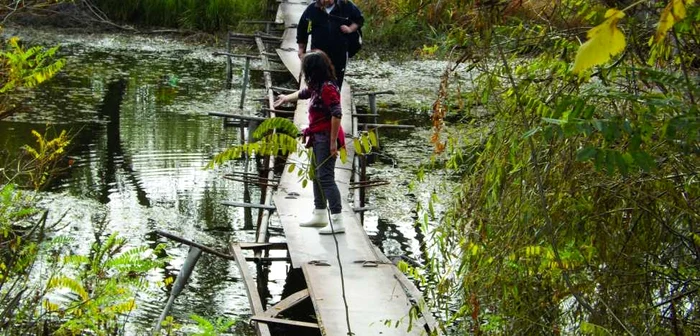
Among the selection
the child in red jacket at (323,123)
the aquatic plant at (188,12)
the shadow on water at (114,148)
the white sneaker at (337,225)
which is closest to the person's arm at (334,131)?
the child in red jacket at (323,123)

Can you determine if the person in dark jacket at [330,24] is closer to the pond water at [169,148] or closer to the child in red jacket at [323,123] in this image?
the pond water at [169,148]

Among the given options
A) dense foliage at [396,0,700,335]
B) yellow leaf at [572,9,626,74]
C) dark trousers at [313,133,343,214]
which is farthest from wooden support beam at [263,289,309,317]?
yellow leaf at [572,9,626,74]

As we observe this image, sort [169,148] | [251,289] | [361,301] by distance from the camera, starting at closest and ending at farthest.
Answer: [361,301]
[251,289]
[169,148]

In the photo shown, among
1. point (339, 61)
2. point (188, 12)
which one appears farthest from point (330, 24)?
point (188, 12)

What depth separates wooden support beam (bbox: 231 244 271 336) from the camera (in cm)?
535

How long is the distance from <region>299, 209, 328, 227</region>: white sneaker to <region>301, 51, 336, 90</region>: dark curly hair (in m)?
0.90

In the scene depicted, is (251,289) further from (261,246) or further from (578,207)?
(578,207)

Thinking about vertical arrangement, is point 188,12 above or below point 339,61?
above

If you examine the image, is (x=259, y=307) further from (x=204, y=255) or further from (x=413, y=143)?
(x=413, y=143)

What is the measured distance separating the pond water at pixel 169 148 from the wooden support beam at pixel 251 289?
26.6 inches

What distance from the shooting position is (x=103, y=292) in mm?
5117

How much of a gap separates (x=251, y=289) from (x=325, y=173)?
91 cm

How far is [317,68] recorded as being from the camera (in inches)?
237

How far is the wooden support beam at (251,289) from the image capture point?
5350 millimetres
